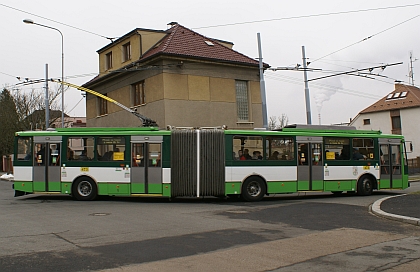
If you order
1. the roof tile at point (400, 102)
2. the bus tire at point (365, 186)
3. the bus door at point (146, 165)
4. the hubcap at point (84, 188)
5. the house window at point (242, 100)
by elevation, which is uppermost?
the roof tile at point (400, 102)

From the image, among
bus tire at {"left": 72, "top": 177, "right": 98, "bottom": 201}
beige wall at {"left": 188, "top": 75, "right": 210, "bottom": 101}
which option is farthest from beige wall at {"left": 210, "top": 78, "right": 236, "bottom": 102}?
bus tire at {"left": 72, "top": 177, "right": 98, "bottom": 201}

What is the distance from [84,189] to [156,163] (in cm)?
288

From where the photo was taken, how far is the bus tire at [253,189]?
17.1 meters

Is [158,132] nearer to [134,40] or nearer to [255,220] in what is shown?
[255,220]

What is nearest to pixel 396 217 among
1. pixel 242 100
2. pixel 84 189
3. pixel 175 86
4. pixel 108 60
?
pixel 84 189

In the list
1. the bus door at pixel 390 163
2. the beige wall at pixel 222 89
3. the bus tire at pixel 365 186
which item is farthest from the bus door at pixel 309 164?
the beige wall at pixel 222 89

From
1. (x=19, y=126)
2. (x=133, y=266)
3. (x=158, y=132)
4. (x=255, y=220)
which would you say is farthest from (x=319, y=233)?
(x=19, y=126)

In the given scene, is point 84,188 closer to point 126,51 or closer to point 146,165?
point 146,165

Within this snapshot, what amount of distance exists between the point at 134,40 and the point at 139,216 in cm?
1858

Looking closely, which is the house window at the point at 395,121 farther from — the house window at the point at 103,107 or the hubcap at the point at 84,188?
the hubcap at the point at 84,188

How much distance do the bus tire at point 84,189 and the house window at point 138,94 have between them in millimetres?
11461

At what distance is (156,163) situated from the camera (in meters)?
16.8

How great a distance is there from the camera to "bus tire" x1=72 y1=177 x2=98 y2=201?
1695cm

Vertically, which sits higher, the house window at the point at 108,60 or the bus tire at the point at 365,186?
the house window at the point at 108,60
